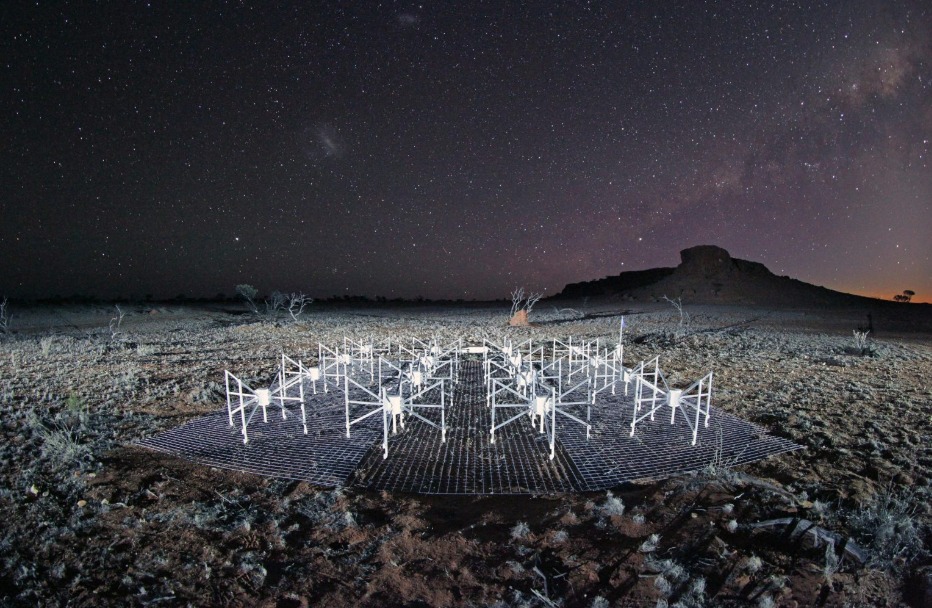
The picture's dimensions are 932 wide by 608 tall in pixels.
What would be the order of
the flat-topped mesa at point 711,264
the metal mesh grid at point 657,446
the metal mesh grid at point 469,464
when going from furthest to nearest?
1. the flat-topped mesa at point 711,264
2. the metal mesh grid at point 657,446
3. the metal mesh grid at point 469,464

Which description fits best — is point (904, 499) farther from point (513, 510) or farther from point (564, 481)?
point (513, 510)

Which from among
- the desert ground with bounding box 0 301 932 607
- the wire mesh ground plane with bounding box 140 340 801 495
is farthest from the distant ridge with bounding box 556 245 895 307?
the desert ground with bounding box 0 301 932 607

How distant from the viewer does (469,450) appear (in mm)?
7074

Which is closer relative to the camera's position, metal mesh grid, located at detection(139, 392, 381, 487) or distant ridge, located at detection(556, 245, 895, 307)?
metal mesh grid, located at detection(139, 392, 381, 487)

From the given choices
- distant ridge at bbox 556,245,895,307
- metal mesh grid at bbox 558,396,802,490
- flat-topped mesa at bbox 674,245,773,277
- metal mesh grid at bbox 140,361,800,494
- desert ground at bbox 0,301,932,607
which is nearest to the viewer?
desert ground at bbox 0,301,932,607

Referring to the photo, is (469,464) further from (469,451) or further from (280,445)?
(280,445)

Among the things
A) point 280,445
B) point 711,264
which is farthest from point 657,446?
point 711,264

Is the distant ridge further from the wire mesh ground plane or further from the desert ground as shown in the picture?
the desert ground

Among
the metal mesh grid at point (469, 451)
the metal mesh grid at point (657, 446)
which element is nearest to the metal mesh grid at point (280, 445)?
the metal mesh grid at point (469, 451)

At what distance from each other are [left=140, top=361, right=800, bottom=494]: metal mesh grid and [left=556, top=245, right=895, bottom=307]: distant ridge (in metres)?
56.5

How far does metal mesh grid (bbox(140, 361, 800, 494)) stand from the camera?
598cm

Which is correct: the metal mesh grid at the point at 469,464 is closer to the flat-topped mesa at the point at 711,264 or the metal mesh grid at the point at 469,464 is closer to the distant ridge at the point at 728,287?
the distant ridge at the point at 728,287

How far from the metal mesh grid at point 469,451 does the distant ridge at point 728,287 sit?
56.5 metres

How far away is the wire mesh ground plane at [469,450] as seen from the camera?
600 centimetres
